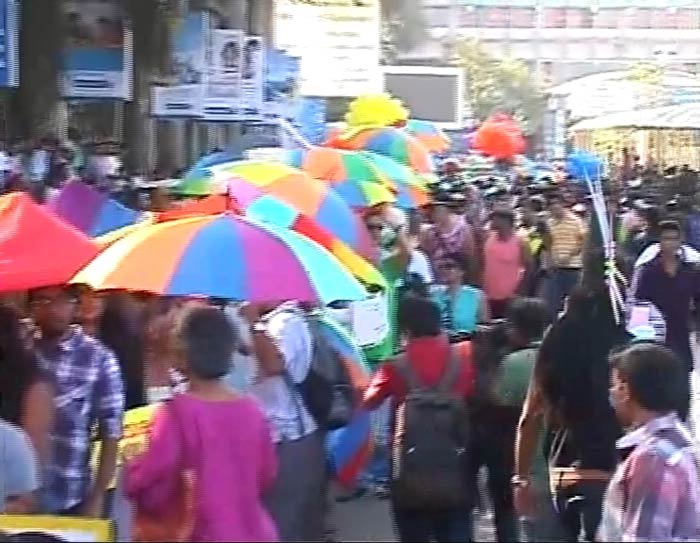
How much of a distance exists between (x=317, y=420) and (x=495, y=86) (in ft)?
264

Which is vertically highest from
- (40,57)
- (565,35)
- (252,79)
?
(565,35)

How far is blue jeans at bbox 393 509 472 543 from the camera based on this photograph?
20.5ft

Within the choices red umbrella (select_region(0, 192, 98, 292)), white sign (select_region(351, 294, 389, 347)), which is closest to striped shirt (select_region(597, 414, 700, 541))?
red umbrella (select_region(0, 192, 98, 292))

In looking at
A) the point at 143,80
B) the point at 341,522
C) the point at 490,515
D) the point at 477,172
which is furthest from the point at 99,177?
the point at 477,172

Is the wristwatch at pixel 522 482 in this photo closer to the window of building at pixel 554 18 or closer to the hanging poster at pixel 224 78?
the hanging poster at pixel 224 78

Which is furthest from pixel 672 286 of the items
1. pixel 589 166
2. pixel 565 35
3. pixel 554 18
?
pixel 554 18

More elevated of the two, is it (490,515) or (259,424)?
(259,424)

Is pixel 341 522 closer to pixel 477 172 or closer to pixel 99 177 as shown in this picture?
pixel 99 177

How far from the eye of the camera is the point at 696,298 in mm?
10039

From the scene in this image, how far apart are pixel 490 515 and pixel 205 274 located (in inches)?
73.0

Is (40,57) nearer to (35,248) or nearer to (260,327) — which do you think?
(35,248)

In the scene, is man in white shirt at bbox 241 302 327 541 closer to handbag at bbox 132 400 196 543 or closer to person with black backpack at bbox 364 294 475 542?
person with black backpack at bbox 364 294 475 542

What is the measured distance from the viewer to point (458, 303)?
34.5 ft

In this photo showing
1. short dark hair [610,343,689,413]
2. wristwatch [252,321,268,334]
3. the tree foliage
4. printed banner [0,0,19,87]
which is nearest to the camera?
short dark hair [610,343,689,413]
